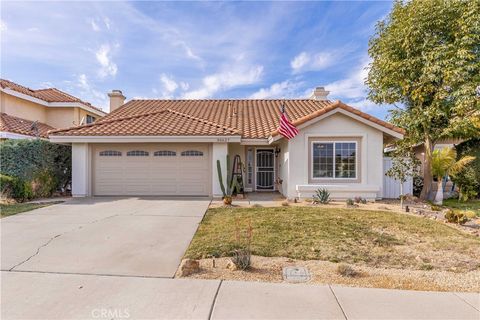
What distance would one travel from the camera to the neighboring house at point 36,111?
1483cm

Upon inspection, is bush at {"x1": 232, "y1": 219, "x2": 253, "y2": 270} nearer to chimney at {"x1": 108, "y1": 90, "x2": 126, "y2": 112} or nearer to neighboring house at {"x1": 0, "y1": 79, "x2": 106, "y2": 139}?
neighboring house at {"x1": 0, "y1": 79, "x2": 106, "y2": 139}

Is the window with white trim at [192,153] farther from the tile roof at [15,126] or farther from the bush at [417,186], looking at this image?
the bush at [417,186]

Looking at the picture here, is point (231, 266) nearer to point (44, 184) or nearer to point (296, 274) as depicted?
point (296, 274)

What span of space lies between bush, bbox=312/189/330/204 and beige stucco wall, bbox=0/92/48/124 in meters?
18.9

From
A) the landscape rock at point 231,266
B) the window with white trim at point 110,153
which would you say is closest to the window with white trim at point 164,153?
the window with white trim at point 110,153

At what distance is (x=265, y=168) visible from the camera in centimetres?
1490

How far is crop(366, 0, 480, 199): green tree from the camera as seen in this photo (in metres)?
10.7

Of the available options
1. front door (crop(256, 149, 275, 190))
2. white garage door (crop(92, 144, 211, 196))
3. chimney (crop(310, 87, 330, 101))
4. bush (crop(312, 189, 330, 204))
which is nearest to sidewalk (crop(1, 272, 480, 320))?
bush (crop(312, 189, 330, 204))

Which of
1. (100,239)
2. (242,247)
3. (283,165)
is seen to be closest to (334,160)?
(283,165)

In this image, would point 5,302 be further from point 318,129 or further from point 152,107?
point 152,107

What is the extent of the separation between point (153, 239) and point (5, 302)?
2.83m

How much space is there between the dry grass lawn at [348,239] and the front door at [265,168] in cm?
622

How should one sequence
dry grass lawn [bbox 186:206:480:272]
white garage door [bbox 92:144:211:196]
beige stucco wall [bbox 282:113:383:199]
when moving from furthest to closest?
white garage door [bbox 92:144:211:196] → beige stucco wall [bbox 282:113:383:199] → dry grass lawn [bbox 186:206:480:272]

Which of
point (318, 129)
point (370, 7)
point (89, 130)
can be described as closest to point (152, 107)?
point (89, 130)
